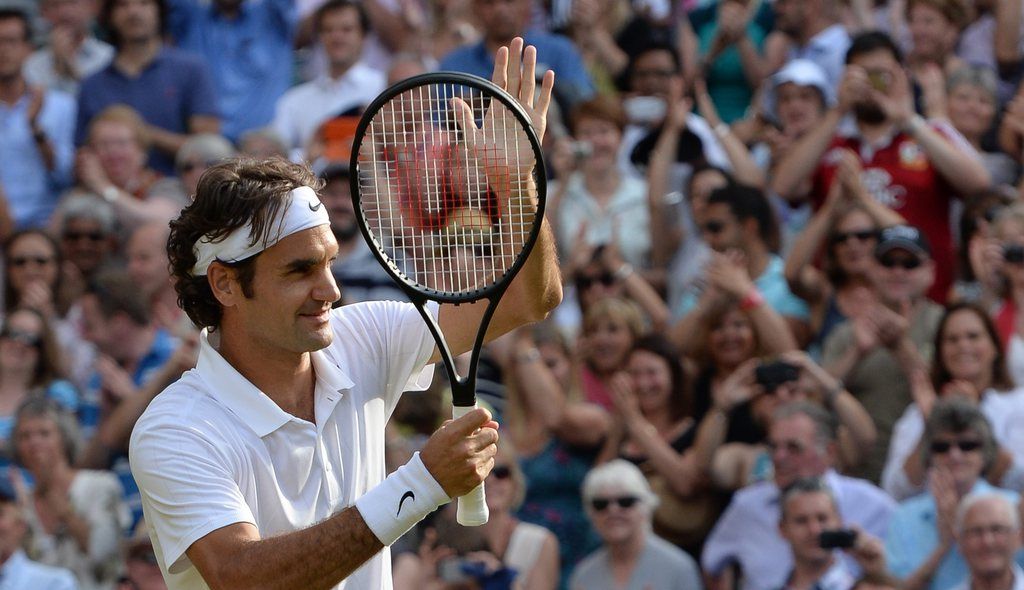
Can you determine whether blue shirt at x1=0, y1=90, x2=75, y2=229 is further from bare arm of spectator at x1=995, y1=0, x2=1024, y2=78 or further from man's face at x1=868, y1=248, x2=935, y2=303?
bare arm of spectator at x1=995, y1=0, x2=1024, y2=78

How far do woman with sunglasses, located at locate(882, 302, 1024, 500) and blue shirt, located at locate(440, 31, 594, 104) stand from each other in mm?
3137

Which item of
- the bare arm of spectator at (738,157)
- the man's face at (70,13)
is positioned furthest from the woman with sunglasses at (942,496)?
the man's face at (70,13)

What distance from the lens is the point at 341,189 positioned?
9031mm

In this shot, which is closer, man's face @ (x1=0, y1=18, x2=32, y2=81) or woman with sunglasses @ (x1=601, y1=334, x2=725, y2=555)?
woman with sunglasses @ (x1=601, y1=334, x2=725, y2=555)

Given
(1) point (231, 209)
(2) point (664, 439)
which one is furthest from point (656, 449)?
(1) point (231, 209)

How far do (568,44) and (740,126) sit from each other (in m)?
1.08

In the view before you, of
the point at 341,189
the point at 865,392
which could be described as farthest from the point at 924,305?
the point at 341,189

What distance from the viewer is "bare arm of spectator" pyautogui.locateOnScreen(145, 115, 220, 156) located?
10.2 metres

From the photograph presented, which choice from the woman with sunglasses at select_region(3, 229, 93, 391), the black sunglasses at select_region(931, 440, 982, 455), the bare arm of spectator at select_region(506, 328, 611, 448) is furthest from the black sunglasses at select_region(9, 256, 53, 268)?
the black sunglasses at select_region(931, 440, 982, 455)

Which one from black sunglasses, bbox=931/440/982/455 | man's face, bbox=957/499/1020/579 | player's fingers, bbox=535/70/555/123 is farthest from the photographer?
black sunglasses, bbox=931/440/982/455

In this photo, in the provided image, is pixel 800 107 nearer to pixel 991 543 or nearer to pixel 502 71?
pixel 991 543

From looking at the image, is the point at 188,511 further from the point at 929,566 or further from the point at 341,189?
the point at 341,189

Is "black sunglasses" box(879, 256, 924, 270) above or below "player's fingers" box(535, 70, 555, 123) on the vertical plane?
below

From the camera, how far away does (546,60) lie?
33.5 ft
